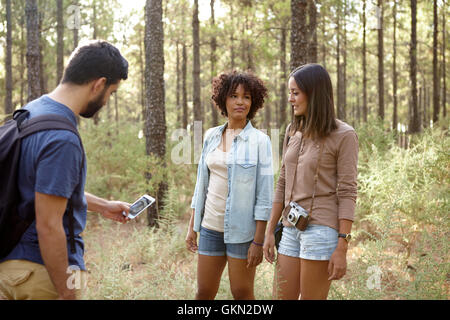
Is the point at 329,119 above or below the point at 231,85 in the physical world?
below

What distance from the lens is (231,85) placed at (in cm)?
350

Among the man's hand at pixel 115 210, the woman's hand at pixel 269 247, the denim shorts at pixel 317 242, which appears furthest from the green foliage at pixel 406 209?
the man's hand at pixel 115 210

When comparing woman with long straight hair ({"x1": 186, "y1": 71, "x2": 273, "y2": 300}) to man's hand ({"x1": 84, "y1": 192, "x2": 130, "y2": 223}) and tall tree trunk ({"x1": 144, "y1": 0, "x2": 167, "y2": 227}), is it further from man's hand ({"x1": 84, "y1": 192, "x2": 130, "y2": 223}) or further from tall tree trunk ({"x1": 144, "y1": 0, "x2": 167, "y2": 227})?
tall tree trunk ({"x1": 144, "y1": 0, "x2": 167, "y2": 227})

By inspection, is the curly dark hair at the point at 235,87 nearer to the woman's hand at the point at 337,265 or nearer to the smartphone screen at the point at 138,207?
the smartphone screen at the point at 138,207

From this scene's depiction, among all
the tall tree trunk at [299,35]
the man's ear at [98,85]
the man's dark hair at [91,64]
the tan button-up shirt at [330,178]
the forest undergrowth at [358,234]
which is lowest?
the forest undergrowth at [358,234]

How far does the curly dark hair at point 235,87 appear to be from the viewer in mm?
3516

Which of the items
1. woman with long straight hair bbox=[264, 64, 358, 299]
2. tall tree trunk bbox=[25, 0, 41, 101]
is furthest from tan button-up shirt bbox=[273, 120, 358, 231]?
tall tree trunk bbox=[25, 0, 41, 101]

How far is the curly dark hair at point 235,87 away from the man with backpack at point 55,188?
1515 mm

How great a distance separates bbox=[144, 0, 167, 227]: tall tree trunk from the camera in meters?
7.68

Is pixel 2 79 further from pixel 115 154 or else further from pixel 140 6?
pixel 115 154

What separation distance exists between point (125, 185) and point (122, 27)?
14347mm

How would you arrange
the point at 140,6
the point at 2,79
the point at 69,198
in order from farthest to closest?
the point at 2,79, the point at 140,6, the point at 69,198
